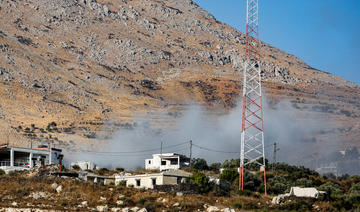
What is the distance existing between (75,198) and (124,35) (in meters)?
149

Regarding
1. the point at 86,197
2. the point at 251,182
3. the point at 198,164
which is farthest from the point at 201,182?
the point at 198,164

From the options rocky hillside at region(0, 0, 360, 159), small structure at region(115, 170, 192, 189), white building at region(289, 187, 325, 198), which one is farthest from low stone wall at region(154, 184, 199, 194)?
rocky hillside at region(0, 0, 360, 159)

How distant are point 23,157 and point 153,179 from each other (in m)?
18.5

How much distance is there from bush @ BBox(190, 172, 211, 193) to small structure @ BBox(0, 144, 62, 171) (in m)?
17.3

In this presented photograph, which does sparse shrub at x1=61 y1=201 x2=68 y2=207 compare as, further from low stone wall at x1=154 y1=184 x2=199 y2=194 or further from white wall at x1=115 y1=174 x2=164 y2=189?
white wall at x1=115 y1=174 x2=164 y2=189

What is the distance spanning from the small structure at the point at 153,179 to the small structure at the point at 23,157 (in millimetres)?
11259

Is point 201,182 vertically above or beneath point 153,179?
beneath

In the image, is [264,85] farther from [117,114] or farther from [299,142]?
[117,114]

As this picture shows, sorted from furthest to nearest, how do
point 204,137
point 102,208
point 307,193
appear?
point 204,137
point 307,193
point 102,208

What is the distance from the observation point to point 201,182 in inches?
1806

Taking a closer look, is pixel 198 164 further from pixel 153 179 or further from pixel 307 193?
pixel 307 193

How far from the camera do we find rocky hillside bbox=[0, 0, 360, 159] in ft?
379

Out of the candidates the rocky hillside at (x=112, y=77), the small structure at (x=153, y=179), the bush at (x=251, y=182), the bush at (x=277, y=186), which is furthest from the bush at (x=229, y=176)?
the rocky hillside at (x=112, y=77)

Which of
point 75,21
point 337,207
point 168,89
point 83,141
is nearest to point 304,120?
point 168,89
